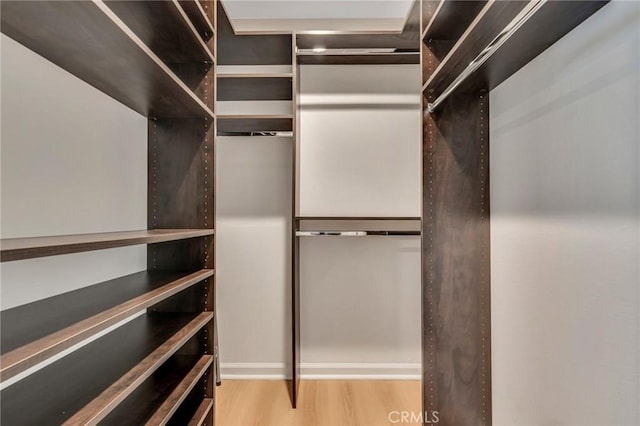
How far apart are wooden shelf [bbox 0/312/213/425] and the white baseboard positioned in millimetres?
1145

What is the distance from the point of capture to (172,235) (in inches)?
45.6

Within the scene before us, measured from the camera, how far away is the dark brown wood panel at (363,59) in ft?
7.04

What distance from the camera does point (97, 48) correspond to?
37.8 inches

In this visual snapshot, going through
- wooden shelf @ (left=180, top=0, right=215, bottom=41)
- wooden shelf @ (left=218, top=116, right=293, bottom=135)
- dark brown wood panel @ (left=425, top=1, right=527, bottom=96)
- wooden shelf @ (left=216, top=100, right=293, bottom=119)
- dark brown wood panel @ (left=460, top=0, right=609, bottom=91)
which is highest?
wooden shelf @ (left=180, top=0, right=215, bottom=41)

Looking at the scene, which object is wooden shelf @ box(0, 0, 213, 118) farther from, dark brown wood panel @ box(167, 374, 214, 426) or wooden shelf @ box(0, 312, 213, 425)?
dark brown wood panel @ box(167, 374, 214, 426)

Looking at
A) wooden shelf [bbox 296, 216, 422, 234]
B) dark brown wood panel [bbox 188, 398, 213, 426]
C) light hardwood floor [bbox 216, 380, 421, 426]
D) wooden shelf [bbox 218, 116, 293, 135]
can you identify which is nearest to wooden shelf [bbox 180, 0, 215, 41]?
wooden shelf [bbox 218, 116, 293, 135]

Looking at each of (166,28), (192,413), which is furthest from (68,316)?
(166,28)

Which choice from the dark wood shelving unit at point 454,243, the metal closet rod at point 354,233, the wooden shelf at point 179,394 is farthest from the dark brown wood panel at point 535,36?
the wooden shelf at point 179,394

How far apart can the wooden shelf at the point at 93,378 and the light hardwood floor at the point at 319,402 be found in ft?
2.96

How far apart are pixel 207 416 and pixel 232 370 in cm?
78

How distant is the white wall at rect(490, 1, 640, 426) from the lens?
0.87 meters

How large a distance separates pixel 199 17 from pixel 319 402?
6.91 feet

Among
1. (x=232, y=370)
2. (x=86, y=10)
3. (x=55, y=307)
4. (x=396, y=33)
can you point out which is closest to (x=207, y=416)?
(x=232, y=370)

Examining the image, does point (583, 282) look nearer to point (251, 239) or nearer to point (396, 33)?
point (396, 33)
